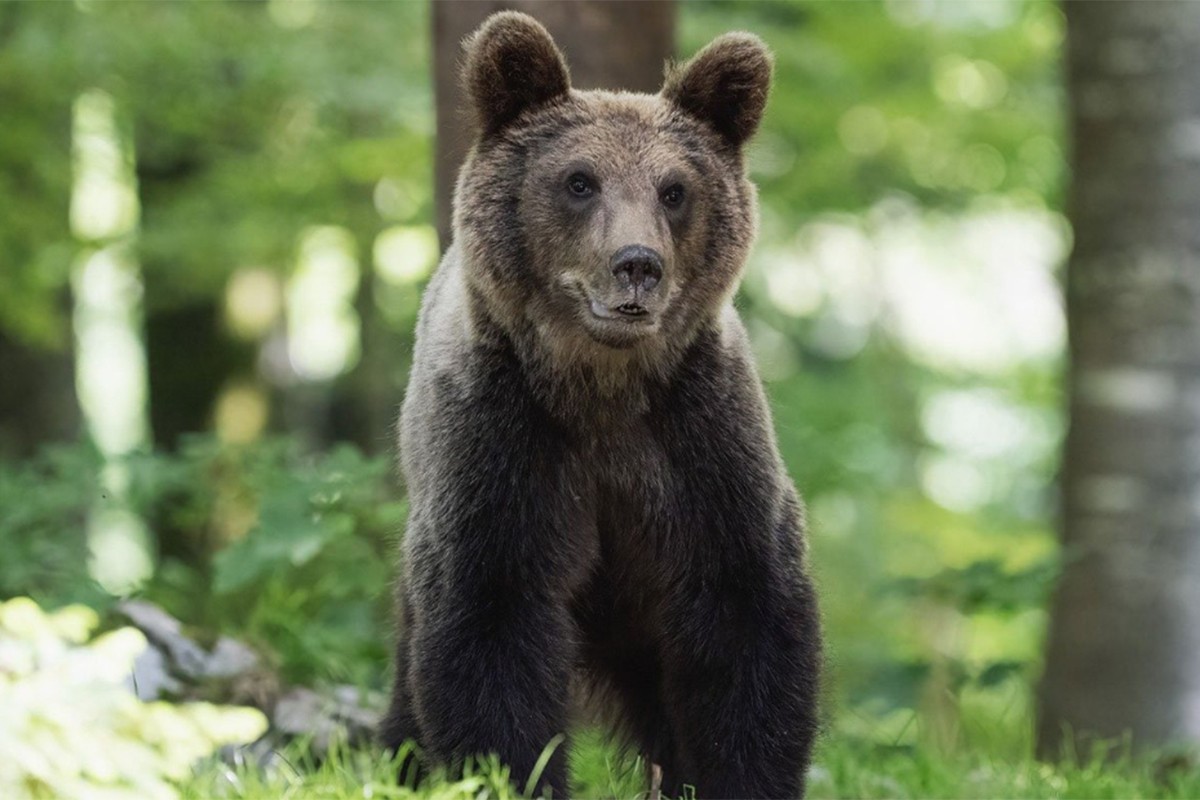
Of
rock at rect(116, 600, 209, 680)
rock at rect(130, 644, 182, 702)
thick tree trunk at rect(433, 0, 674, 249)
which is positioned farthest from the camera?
thick tree trunk at rect(433, 0, 674, 249)

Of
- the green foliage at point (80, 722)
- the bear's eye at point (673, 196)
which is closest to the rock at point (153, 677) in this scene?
the bear's eye at point (673, 196)

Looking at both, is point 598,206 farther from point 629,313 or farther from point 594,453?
point 594,453

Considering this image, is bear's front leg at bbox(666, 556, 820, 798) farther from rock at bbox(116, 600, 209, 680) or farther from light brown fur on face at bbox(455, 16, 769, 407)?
rock at bbox(116, 600, 209, 680)

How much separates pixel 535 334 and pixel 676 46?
277 centimetres

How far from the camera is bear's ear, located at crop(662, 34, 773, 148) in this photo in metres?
4.76

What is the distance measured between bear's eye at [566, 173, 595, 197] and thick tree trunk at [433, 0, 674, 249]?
1.96 metres

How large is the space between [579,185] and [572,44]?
2204 millimetres

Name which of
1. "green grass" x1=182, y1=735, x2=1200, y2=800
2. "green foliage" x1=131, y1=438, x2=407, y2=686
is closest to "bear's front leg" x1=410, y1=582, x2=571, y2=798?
"green grass" x1=182, y1=735, x2=1200, y2=800

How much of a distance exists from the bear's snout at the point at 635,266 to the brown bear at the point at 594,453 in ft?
0.34

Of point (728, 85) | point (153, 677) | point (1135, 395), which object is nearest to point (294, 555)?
point (153, 677)

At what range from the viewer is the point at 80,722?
99.0 inches

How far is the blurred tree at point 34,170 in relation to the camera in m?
8.51

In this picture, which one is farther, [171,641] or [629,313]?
[171,641]

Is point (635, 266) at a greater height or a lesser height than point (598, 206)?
lesser
